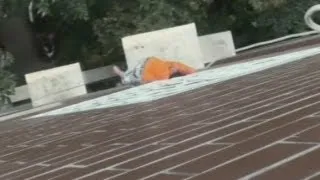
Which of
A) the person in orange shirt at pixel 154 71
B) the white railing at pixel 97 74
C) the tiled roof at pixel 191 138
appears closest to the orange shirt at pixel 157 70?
the person in orange shirt at pixel 154 71

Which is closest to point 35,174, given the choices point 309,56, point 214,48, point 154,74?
point 309,56

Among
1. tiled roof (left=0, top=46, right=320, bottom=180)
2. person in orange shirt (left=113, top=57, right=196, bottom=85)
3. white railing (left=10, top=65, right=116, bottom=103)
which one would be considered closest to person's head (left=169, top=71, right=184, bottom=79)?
person in orange shirt (left=113, top=57, right=196, bottom=85)

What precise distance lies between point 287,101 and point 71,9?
5.72 m

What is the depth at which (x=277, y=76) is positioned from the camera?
4109 millimetres

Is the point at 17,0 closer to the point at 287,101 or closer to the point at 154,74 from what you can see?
the point at 154,74

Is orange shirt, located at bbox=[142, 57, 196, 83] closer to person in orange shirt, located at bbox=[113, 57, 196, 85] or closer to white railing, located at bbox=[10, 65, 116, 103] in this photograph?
person in orange shirt, located at bbox=[113, 57, 196, 85]

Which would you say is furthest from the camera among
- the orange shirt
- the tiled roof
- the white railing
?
the white railing

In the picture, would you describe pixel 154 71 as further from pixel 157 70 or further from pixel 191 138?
A: pixel 191 138

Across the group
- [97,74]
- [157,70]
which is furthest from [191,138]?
[97,74]

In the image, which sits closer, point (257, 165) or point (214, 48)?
point (257, 165)

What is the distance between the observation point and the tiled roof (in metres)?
1.83

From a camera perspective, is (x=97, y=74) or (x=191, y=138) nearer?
(x=191, y=138)

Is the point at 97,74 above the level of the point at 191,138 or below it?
below

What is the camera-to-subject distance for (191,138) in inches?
94.0
